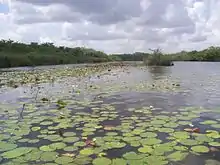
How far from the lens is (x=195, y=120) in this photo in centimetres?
742

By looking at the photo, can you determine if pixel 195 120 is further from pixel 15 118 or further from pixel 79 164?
pixel 15 118

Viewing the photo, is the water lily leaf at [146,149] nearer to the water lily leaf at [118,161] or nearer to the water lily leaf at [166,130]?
the water lily leaf at [118,161]

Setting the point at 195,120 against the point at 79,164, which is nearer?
the point at 79,164

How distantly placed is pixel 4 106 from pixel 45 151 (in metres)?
5.70

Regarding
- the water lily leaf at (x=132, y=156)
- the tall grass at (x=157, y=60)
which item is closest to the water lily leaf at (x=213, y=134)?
the water lily leaf at (x=132, y=156)

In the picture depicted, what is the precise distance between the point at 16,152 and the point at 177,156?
112 inches

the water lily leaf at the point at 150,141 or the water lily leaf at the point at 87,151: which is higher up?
the water lily leaf at the point at 150,141

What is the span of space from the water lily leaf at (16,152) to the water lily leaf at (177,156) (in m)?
2.56

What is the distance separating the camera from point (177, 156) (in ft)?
16.0

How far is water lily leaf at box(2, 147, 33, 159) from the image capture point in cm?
508

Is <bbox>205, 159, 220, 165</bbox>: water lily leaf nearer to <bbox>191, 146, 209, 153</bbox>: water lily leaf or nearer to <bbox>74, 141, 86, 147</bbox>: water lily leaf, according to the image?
<bbox>191, 146, 209, 153</bbox>: water lily leaf

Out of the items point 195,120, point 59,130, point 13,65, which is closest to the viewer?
point 59,130

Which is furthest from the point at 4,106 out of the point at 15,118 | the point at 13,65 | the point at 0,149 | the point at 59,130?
the point at 13,65

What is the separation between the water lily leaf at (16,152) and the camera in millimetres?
5082
